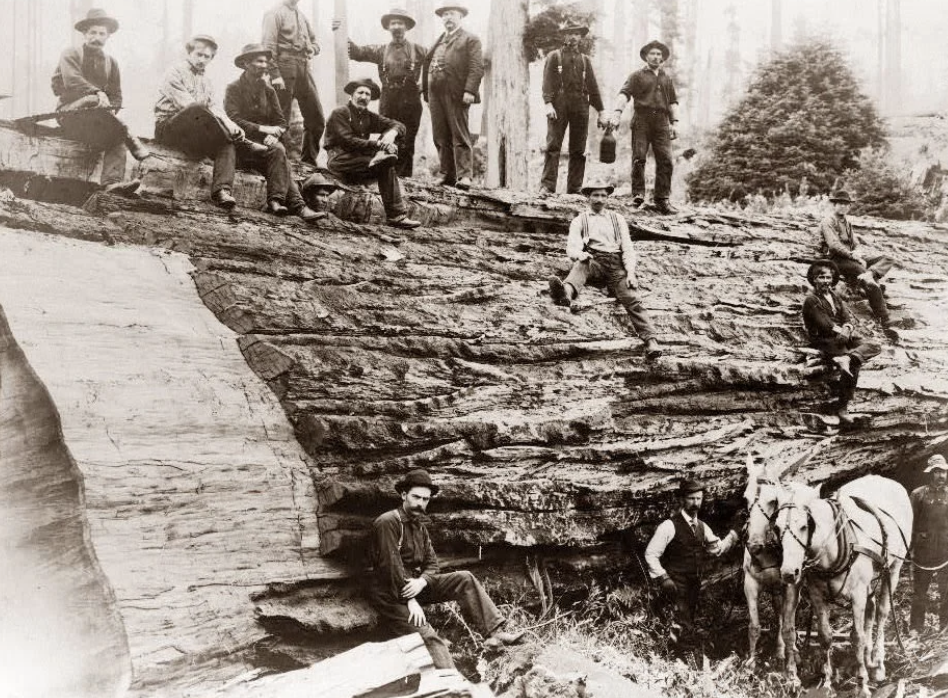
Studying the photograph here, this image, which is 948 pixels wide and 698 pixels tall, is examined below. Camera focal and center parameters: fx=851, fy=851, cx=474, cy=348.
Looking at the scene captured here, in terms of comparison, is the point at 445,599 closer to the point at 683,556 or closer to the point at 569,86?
the point at 683,556

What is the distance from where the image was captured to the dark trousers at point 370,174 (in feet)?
23.8

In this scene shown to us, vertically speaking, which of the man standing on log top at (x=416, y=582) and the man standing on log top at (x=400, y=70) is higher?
the man standing on log top at (x=400, y=70)

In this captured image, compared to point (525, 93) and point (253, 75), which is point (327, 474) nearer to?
point (253, 75)

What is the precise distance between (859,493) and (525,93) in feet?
17.7

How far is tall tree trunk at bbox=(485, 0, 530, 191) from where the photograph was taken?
903cm

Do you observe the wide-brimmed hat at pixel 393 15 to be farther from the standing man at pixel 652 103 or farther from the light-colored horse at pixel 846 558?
the light-colored horse at pixel 846 558

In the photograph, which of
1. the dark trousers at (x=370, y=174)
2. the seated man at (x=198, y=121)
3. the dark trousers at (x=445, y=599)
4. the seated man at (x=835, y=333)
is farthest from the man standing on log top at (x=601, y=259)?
the seated man at (x=198, y=121)

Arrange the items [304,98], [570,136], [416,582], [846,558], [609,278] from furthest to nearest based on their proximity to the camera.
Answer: [570,136] → [304,98] → [609,278] → [846,558] → [416,582]

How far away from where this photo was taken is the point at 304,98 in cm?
796

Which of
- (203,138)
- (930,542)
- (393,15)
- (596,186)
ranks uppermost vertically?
(393,15)

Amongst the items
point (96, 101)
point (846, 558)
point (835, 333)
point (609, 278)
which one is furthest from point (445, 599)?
point (96, 101)

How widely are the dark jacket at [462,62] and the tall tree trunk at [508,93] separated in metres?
0.86

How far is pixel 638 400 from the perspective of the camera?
5984 millimetres

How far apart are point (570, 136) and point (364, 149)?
2.57 metres
